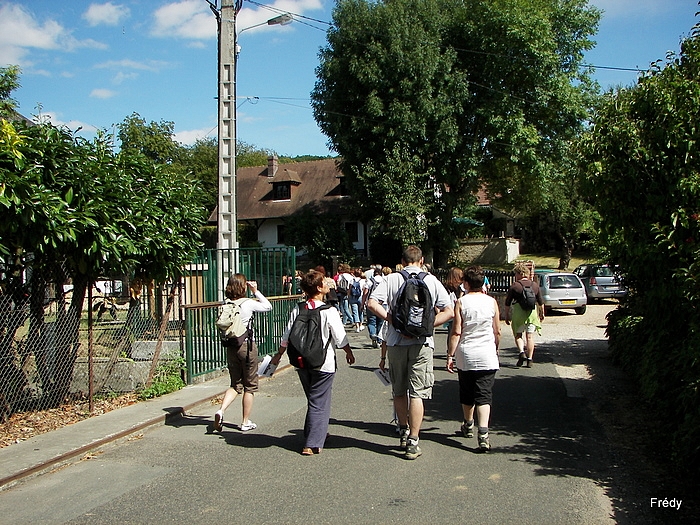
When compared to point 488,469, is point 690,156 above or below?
above

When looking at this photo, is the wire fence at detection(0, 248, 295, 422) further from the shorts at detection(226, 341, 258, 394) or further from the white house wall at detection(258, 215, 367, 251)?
the white house wall at detection(258, 215, 367, 251)

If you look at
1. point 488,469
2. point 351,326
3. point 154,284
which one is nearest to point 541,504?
point 488,469

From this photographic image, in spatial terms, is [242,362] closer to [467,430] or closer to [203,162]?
[467,430]

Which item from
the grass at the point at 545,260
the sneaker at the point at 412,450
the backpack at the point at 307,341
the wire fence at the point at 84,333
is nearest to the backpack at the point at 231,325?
the backpack at the point at 307,341

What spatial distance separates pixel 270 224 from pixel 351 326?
26622 millimetres

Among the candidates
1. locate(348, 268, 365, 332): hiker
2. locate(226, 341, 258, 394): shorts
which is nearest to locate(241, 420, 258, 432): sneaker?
locate(226, 341, 258, 394): shorts

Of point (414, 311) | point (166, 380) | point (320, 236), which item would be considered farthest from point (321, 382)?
point (320, 236)

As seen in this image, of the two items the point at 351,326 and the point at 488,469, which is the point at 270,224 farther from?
the point at 488,469

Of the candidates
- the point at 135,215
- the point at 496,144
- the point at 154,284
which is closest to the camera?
the point at 135,215

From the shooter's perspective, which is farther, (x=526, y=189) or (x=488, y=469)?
(x=526, y=189)

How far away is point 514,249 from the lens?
44.4 m

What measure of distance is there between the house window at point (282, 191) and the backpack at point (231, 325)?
3837cm

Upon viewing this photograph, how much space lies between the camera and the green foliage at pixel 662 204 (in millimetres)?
5223

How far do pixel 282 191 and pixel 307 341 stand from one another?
131ft
